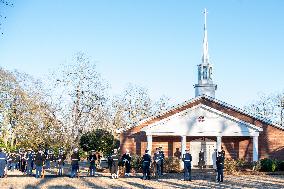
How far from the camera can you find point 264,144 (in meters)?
33.3

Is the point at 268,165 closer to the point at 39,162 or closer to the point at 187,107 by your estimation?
the point at 187,107

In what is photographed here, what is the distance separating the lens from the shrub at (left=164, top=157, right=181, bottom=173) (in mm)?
29562

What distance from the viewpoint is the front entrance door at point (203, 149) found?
3488 centimetres

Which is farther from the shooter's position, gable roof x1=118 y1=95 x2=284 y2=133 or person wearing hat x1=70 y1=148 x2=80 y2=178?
gable roof x1=118 y1=95 x2=284 y2=133

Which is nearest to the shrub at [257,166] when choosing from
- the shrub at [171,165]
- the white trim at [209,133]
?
the white trim at [209,133]

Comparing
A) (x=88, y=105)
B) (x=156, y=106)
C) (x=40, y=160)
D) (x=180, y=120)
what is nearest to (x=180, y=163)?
(x=180, y=120)

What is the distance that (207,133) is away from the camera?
31859 millimetres

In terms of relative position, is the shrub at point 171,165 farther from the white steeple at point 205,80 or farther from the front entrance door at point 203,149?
the white steeple at point 205,80

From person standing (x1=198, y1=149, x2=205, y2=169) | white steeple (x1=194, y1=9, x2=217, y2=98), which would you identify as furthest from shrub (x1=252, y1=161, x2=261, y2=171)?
white steeple (x1=194, y1=9, x2=217, y2=98)

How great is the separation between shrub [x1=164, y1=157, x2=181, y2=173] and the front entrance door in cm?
530

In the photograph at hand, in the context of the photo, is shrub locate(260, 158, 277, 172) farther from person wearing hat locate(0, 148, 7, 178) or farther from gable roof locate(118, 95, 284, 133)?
person wearing hat locate(0, 148, 7, 178)

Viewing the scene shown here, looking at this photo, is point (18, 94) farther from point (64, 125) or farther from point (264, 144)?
point (264, 144)

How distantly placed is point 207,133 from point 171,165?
3.99m

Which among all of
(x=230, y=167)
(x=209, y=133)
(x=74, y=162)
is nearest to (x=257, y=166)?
(x=230, y=167)
